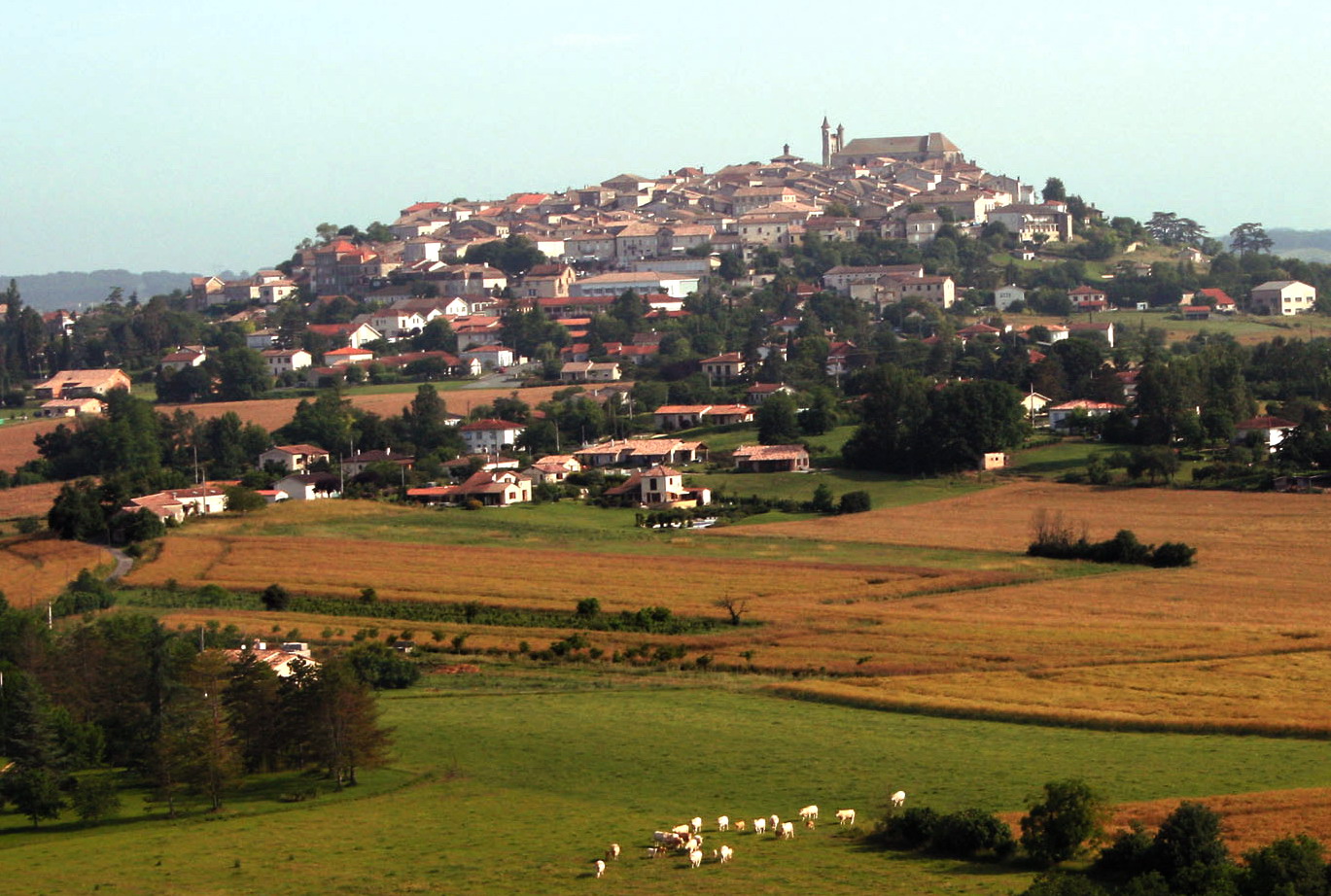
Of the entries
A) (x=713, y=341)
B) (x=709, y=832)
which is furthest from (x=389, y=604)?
(x=713, y=341)

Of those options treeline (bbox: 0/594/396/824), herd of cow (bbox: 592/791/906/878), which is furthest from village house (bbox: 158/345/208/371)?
herd of cow (bbox: 592/791/906/878)

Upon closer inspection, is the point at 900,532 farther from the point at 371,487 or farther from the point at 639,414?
the point at 639,414

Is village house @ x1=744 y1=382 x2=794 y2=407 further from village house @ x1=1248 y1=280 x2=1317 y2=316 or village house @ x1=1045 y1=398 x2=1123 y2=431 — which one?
village house @ x1=1248 y1=280 x2=1317 y2=316

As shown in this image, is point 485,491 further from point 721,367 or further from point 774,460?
point 721,367

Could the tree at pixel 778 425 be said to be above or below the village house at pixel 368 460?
above

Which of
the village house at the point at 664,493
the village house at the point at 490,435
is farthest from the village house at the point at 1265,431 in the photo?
the village house at the point at 490,435

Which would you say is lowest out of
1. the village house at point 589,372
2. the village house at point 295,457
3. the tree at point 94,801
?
the tree at point 94,801

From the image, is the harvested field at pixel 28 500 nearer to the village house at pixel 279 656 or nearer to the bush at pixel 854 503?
the bush at pixel 854 503
